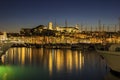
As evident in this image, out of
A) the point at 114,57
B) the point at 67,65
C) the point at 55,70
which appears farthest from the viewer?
the point at 67,65

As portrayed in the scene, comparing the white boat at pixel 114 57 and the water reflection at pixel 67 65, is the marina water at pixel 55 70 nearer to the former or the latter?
the water reflection at pixel 67 65

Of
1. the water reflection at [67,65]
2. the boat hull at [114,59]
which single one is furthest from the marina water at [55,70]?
the boat hull at [114,59]

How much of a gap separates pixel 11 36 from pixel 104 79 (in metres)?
165

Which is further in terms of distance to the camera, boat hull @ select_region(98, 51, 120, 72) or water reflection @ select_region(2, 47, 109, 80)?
water reflection @ select_region(2, 47, 109, 80)

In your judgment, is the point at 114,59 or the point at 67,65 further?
the point at 67,65

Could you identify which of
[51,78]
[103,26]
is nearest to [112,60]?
[51,78]

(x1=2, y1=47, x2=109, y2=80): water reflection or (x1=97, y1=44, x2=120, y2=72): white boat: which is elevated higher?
(x1=97, y1=44, x2=120, y2=72): white boat

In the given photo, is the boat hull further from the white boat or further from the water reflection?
the water reflection

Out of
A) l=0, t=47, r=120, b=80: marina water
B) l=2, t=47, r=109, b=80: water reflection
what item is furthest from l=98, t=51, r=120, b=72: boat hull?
l=2, t=47, r=109, b=80: water reflection

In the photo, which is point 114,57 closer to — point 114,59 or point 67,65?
point 114,59

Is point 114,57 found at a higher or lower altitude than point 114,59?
higher

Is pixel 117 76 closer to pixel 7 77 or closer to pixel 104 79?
pixel 104 79

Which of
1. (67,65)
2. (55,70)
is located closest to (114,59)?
(55,70)

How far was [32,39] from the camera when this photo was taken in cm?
16850
